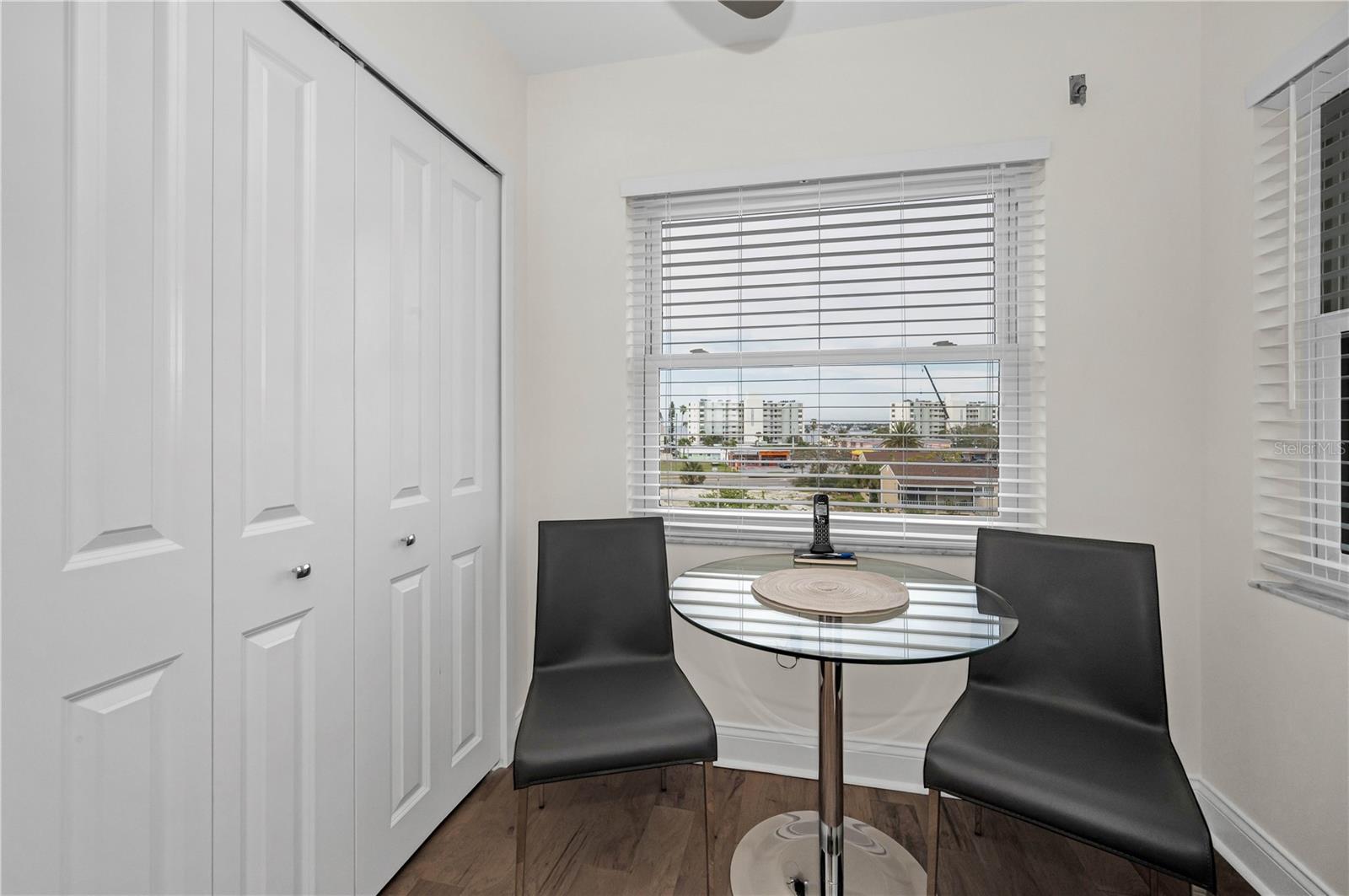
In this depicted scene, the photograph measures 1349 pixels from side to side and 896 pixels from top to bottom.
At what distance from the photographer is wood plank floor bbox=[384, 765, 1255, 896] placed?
1593 mm

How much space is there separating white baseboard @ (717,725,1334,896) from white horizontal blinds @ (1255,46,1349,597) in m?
0.77

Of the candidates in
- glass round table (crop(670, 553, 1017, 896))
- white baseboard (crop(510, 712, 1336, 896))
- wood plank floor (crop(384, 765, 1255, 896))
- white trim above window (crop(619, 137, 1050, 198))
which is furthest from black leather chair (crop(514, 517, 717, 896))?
white trim above window (crop(619, 137, 1050, 198))

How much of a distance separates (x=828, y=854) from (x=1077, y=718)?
29.6 inches

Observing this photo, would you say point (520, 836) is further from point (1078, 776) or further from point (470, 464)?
point (1078, 776)

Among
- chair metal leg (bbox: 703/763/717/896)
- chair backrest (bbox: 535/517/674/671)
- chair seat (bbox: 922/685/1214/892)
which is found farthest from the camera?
chair backrest (bbox: 535/517/674/671)

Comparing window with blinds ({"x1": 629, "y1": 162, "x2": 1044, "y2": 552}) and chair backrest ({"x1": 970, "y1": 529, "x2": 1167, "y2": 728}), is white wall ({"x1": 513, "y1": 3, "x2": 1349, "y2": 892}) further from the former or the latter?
chair backrest ({"x1": 970, "y1": 529, "x2": 1167, "y2": 728})

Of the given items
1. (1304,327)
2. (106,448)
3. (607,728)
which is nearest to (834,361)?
(1304,327)

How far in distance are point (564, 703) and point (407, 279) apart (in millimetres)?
1314

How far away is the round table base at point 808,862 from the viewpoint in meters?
1.57

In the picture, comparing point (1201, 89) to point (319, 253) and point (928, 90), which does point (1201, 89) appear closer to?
point (928, 90)

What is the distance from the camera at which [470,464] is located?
6.57ft

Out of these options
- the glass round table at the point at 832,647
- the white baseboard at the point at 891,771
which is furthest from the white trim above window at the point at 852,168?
the white baseboard at the point at 891,771

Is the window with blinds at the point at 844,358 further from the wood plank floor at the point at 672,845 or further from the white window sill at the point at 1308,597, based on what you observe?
the wood plank floor at the point at 672,845

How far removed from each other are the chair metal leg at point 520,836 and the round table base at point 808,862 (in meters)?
0.58
